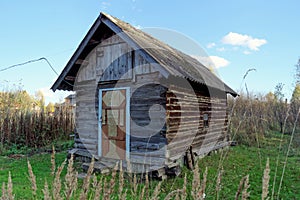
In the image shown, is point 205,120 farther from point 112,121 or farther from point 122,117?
point 112,121

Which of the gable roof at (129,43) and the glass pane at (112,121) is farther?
the glass pane at (112,121)

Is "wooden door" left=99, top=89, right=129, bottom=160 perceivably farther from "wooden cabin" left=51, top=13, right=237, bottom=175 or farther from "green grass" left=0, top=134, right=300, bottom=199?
"green grass" left=0, top=134, right=300, bottom=199

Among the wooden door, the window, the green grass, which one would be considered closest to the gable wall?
the wooden door

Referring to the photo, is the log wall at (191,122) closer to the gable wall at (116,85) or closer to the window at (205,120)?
the window at (205,120)

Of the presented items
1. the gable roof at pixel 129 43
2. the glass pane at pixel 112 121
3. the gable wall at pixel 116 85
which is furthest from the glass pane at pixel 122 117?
the gable roof at pixel 129 43

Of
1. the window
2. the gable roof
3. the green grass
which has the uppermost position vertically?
the gable roof

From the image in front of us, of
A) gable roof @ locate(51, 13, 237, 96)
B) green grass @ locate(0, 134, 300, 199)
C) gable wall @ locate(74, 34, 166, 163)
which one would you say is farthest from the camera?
gable wall @ locate(74, 34, 166, 163)

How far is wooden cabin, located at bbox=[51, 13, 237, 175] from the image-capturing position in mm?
7203

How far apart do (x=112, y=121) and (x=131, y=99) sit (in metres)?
1.22

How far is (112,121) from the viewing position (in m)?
8.45

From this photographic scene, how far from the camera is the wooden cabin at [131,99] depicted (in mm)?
7203

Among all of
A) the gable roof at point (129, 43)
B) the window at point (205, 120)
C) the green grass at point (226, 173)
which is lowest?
the green grass at point (226, 173)

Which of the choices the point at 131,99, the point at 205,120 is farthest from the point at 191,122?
the point at 131,99

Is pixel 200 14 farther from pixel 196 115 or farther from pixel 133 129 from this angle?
pixel 133 129
